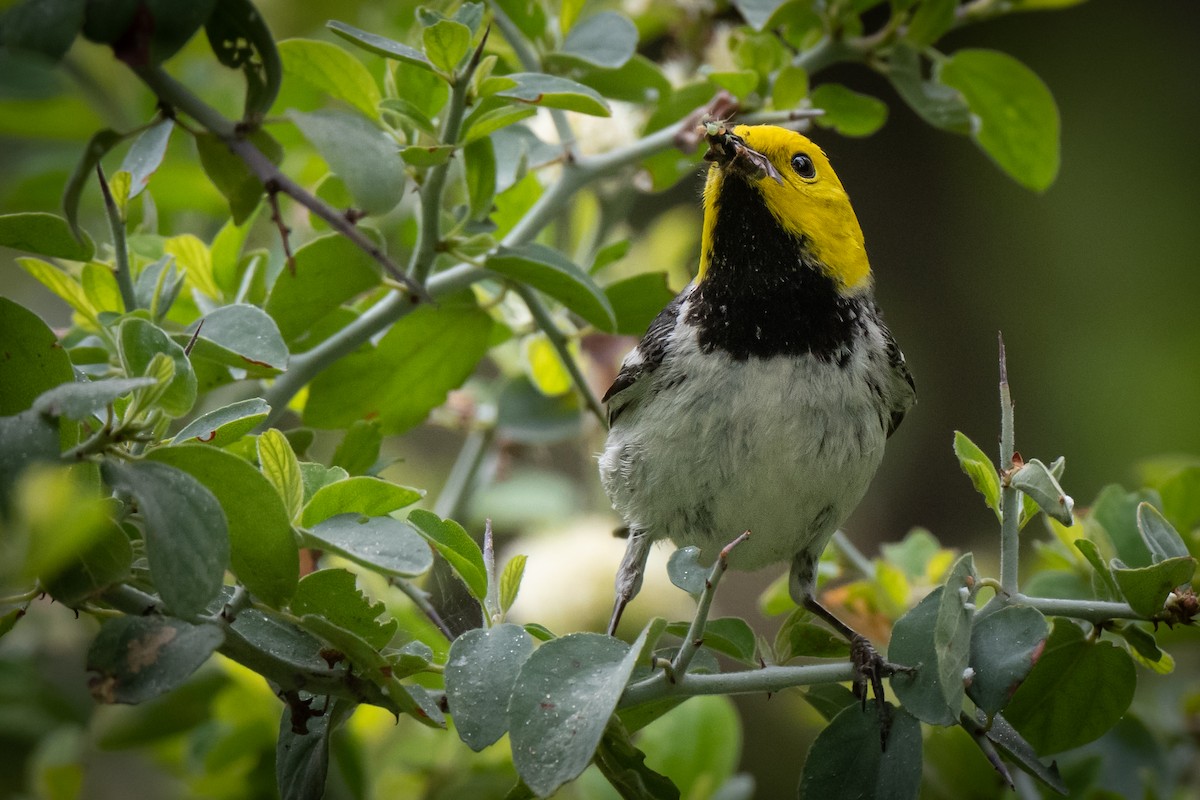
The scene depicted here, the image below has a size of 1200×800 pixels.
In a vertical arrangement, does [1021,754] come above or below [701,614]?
below

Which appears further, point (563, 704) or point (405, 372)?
point (405, 372)

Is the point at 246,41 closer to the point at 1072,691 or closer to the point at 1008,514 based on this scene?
the point at 1008,514

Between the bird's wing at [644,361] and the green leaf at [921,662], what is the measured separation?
36.0 inches

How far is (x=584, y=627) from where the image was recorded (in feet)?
8.22

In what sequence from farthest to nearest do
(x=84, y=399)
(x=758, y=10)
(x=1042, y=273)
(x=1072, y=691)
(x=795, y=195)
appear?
(x=1042, y=273), (x=795, y=195), (x=758, y=10), (x=1072, y=691), (x=84, y=399)

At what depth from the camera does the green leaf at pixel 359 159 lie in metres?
1.11

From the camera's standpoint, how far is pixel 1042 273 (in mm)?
5340

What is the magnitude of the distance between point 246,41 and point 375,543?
54 cm

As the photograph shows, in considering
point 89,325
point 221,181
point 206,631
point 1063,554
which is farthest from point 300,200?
point 1063,554

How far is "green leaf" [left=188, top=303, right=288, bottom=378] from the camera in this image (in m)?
1.32

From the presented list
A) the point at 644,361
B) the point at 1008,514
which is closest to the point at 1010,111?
the point at 644,361

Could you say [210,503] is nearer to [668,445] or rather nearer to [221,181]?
[221,181]

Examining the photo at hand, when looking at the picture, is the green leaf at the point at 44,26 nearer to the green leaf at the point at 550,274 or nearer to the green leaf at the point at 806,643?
the green leaf at the point at 550,274

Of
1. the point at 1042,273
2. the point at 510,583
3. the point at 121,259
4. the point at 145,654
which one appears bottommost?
the point at 1042,273
